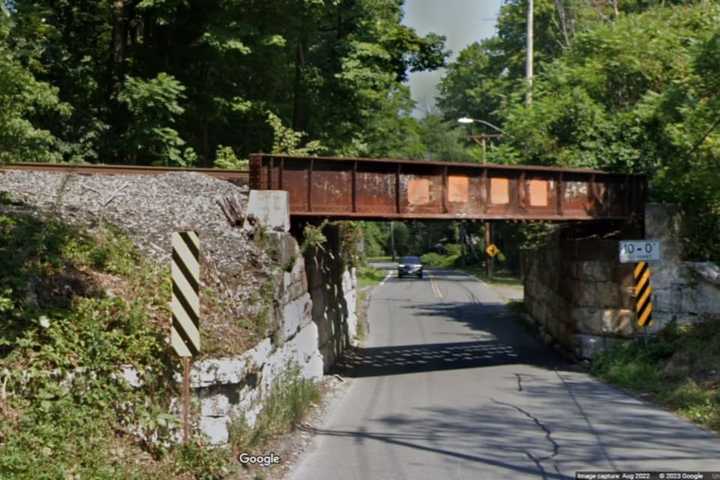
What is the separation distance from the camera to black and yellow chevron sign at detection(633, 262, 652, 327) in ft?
70.5

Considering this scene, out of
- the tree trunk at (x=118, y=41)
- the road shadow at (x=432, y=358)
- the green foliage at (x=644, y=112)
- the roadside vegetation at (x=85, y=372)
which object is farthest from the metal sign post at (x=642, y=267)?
the tree trunk at (x=118, y=41)

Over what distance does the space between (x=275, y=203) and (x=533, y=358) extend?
10988 millimetres

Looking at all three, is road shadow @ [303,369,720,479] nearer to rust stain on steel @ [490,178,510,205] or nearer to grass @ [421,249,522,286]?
rust stain on steel @ [490,178,510,205]

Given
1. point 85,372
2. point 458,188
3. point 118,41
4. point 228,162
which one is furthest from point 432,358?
point 118,41

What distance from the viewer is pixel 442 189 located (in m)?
20.8

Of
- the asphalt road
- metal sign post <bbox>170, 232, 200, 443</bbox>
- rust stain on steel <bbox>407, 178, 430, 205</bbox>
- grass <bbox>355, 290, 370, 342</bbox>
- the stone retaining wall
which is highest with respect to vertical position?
rust stain on steel <bbox>407, 178, 430, 205</bbox>

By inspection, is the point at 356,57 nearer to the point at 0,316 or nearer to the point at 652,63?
the point at 652,63

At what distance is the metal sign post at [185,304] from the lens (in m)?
9.22

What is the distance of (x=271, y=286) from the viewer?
13141 mm

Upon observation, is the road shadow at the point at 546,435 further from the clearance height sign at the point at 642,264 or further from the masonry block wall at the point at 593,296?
the masonry block wall at the point at 593,296

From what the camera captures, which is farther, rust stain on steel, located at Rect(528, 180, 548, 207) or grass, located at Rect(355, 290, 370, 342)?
grass, located at Rect(355, 290, 370, 342)

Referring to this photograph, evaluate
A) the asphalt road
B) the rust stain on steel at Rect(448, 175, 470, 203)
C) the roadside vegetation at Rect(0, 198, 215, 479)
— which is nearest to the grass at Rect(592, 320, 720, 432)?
the asphalt road

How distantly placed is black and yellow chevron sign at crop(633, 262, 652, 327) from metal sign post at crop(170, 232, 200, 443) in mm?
14937

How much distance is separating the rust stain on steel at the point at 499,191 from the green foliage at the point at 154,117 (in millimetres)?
11005
